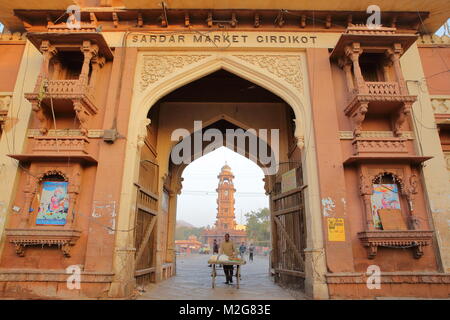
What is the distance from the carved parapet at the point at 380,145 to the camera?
6.35 m

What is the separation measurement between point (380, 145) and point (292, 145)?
2.83m

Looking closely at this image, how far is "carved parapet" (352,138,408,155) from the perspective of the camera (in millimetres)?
6348

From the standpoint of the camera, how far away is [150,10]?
7.50 meters

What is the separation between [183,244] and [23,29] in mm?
43391

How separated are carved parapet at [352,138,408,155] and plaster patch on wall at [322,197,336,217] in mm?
1285

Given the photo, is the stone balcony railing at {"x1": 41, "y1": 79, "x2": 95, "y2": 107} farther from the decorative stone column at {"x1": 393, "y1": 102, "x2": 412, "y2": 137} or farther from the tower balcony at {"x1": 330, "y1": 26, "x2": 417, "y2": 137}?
the decorative stone column at {"x1": 393, "y1": 102, "x2": 412, "y2": 137}

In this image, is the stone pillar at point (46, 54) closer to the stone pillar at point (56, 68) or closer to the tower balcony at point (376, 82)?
the stone pillar at point (56, 68)

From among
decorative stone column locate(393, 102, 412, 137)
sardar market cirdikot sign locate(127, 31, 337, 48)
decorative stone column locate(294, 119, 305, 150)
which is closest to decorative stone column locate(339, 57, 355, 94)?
sardar market cirdikot sign locate(127, 31, 337, 48)

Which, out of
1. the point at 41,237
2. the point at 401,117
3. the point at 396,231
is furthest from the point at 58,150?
the point at 401,117

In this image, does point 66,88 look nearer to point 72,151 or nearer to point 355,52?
point 72,151

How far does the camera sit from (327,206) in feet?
20.2

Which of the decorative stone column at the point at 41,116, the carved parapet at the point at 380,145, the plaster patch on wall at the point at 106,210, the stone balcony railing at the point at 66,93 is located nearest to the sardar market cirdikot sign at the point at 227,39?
the stone balcony railing at the point at 66,93

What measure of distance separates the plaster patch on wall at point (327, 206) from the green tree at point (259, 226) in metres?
41.4
